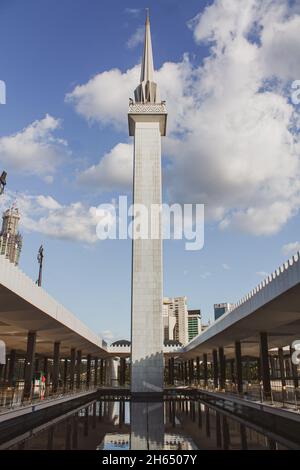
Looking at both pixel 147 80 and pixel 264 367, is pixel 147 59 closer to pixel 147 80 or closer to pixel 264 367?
pixel 147 80

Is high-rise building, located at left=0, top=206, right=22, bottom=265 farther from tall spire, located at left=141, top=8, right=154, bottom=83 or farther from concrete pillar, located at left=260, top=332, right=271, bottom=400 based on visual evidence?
concrete pillar, located at left=260, top=332, right=271, bottom=400

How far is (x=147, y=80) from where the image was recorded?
49.2 meters

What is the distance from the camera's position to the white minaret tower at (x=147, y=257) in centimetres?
3956

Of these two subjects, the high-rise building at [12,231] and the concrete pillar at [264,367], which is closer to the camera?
the concrete pillar at [264,367]

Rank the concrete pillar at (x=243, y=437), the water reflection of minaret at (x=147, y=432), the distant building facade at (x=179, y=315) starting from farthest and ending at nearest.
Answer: the distant building facade at (x=179, y=315) → the concrete pillar at (x=243, y=437) → the water reflection of minaret at (x=147, y=432)

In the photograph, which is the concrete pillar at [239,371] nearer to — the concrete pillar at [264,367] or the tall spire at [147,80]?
the concrete pillar at [264,367]

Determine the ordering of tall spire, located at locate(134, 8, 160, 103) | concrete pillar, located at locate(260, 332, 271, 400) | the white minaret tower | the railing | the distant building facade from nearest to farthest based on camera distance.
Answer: the railing → concrete pillar, located at locate(260, 332, 271, 400) → the white minaret tower → tall spire, located at locate(134, 8, 160, 103) → the distant building facade

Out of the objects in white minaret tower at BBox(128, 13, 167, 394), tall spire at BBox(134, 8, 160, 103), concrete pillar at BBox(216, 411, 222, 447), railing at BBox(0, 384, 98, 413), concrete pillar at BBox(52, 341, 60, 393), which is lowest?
concrete pillar at BBox(216, 411, 222, 447)

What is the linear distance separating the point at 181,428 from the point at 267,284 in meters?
7.65

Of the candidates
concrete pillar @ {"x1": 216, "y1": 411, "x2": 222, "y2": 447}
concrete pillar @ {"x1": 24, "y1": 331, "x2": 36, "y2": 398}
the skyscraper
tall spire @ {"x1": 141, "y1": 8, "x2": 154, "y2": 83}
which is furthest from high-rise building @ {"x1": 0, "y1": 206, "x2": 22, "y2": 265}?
concrete pillar @ {"x1": 216, "y1": 411, "x2": 222, "y2": 447}

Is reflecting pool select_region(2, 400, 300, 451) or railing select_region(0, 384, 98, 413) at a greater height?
railing select_region(0, 384, 98, 413)

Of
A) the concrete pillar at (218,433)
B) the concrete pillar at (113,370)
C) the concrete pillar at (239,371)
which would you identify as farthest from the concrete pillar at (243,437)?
the concrete pillar at (113,370)

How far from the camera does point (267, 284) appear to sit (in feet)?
61.8

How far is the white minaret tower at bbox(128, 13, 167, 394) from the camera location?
39562 millimetres
